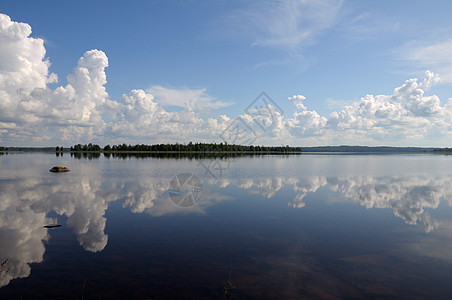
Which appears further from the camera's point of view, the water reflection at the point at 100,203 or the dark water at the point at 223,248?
the water reflection at the point at 100,203

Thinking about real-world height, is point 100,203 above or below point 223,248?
below

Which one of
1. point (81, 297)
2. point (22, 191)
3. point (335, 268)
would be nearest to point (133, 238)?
point (81, 297)

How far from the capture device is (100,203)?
81.6 ft

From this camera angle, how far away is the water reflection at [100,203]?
1462 centimetres

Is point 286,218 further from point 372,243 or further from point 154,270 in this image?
point 154,270

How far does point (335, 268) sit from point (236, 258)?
4290 mm

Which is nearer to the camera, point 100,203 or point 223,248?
point 223,248

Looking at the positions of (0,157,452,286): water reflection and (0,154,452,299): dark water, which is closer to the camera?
(0,154,452,299): dark water

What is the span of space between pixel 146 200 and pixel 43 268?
14907 mm

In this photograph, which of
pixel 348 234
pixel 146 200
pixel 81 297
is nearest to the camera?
pixel 81 297

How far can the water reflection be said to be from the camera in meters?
14.6

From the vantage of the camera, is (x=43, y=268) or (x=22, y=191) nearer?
(x=43, y=268)

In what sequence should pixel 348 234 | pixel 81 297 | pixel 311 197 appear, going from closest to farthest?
pixel 81 297, pixel 348 234, pixel 311 197

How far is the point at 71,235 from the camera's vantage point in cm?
1593
